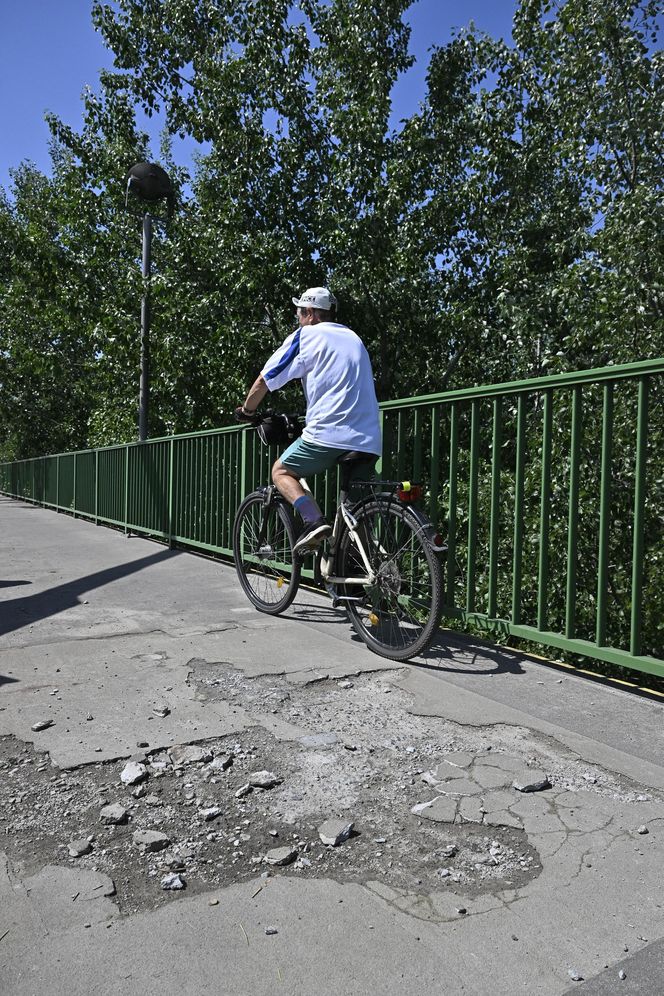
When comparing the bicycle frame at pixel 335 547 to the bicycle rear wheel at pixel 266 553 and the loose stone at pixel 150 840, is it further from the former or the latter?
the loose stone at pixel 150 840

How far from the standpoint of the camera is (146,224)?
44.1ft

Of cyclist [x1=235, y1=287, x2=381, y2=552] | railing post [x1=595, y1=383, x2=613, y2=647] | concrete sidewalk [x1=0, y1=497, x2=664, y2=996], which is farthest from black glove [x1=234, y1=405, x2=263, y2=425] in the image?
railing post [x1=595, y1=383, x2=613, y2=647]

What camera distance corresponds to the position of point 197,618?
179 inches

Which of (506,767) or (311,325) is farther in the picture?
(311,325)

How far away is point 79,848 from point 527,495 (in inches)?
191

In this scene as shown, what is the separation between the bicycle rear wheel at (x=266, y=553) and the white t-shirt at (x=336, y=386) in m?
0.85

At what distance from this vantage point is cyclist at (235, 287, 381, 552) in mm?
3953

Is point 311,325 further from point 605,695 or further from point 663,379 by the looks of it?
point 663,379

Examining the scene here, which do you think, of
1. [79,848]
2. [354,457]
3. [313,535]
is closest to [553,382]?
[354,457]

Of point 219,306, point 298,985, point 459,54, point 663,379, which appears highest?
point 459,54

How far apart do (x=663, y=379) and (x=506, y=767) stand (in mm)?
4315

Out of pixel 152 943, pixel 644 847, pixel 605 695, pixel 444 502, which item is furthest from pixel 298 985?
pixel 444 502

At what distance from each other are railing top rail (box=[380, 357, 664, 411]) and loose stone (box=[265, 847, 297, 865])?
2145 mm

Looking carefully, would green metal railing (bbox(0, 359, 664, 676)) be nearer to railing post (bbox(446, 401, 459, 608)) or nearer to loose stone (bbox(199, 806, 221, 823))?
railing post (bbox(446, 401, 459, 608))
